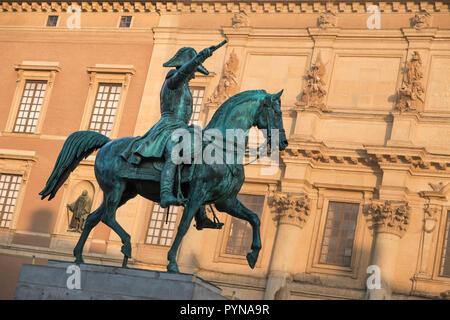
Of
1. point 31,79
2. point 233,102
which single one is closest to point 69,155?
point 233,102

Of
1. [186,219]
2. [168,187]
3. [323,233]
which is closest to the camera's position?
[168,187]

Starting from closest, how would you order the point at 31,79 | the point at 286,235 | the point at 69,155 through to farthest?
1. the point at 69,155
2. the point at 286,235
3. the point at 31,79

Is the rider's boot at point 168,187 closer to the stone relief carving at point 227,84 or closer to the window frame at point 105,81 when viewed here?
the stone relief carving at point 227,84

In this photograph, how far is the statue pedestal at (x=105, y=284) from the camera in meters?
10.5

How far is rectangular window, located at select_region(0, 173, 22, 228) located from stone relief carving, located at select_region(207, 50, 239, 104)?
7.70 m

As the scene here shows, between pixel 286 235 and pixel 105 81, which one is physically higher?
pixel 105 81

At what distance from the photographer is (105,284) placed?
11000 millimetres

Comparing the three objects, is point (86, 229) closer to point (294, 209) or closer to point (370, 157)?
point (294, 209)

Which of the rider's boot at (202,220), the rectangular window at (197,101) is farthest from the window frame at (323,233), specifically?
the rider's boot at (202,220)

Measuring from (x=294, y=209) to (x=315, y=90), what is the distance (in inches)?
155

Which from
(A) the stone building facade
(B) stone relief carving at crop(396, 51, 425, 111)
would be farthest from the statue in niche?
(B) stone relief carving at crop(396, 51, 425, 111)

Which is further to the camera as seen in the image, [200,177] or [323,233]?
[323,233]
